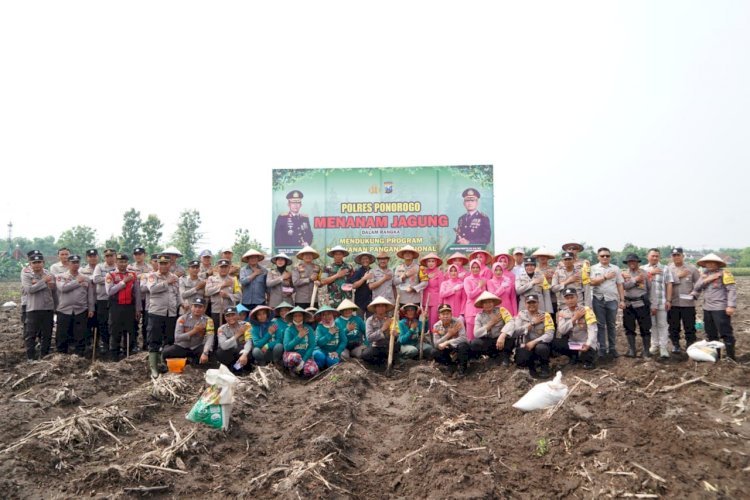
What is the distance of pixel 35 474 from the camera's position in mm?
4301

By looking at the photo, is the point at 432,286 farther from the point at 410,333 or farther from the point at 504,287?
the point at 504,287

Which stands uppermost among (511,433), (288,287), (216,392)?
(288,287)

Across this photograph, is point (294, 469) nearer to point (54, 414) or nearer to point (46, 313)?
point (54, 414)

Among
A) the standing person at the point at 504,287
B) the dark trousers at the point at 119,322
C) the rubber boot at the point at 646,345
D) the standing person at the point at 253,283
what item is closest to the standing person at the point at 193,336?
the standing person at the point at 253,283

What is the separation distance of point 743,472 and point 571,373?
3.36m

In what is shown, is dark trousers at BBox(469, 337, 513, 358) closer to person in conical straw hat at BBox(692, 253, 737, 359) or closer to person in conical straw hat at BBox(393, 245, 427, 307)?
person in conical straw hat at BBox(393, 245, 427, 307)

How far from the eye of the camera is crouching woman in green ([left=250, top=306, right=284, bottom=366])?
8.06 metres

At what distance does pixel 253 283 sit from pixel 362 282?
6.05 ft

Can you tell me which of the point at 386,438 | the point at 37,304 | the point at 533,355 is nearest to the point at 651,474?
the point at 386,438

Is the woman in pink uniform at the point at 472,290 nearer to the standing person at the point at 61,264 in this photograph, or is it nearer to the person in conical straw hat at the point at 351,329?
the person in conical straw hat at the point at 351,329

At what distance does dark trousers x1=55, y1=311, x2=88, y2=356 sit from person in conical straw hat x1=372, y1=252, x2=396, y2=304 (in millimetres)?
4822

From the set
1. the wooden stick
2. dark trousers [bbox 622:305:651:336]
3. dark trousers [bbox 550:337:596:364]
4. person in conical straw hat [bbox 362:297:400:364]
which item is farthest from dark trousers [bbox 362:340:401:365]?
the wooden stick

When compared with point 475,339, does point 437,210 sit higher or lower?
higher

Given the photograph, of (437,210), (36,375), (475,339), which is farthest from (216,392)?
(437,210)
